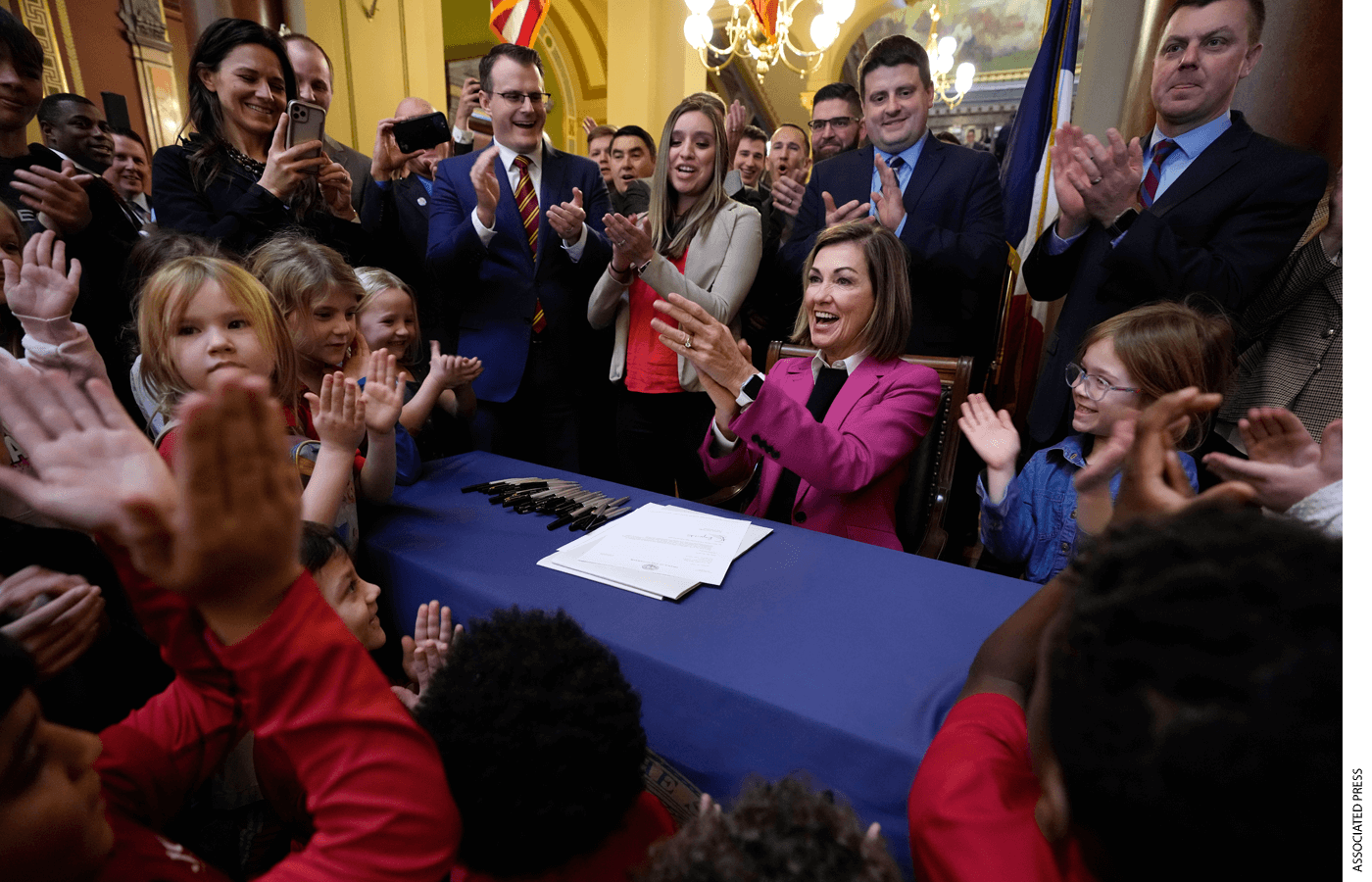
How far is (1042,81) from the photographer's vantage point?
300cm

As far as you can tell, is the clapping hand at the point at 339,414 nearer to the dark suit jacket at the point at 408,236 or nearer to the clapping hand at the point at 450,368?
the clapping hand at the point at 450,368

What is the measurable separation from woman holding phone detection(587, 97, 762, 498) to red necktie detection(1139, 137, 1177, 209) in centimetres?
146

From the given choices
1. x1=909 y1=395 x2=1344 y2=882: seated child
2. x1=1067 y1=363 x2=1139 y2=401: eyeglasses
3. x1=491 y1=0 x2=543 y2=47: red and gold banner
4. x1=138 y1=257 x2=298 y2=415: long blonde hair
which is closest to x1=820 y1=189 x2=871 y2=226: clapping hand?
x1=1067 y1=363 x2=1139 y2=401: eyeglasses

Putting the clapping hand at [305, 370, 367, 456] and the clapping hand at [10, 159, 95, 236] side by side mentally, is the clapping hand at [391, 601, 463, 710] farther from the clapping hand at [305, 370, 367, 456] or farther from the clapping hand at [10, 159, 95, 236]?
the clapping hand at [10, 159, 95, 236]

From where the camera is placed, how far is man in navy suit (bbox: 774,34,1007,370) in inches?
97.0

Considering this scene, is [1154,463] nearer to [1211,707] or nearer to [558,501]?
[1211,707]

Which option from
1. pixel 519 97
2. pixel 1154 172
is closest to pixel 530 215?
pixel 519 97

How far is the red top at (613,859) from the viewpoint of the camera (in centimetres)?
74

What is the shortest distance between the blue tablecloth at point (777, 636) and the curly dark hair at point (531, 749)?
0.78 ft

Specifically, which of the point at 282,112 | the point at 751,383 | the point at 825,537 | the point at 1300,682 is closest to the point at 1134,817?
the point at 1300,682

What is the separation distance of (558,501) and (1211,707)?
144 cm

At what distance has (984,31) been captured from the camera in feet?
44.9

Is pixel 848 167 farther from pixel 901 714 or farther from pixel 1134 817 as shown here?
pixel 1134 817

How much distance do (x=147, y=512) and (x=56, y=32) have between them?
23.3 ft
